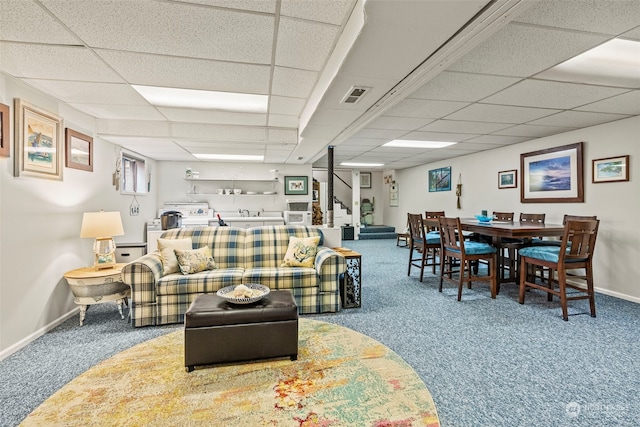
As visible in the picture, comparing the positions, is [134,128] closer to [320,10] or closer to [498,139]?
[320,10]

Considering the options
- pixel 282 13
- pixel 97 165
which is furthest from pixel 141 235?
pixel 282 13

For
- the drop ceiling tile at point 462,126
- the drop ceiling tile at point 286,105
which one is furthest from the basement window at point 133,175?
the drop ceiling tile at point 462,126

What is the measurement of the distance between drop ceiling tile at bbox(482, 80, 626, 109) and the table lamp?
4.20 meters

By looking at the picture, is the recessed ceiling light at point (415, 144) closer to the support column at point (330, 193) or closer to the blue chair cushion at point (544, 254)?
the support column at point (330, 193)

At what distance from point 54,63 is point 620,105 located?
5.56 meters

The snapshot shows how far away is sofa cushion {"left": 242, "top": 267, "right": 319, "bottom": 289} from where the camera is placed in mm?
2996

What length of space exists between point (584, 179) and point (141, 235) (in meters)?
7.50

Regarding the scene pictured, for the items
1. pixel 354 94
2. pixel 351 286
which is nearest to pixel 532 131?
pixel 354 94

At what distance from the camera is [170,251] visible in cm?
311

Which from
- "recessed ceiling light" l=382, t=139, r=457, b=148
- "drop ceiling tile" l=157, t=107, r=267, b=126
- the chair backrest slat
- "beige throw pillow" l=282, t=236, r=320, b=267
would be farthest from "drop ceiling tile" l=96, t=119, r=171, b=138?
the chair backrest slat

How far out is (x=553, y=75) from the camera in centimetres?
258

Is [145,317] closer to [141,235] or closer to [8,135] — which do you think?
[8,135]

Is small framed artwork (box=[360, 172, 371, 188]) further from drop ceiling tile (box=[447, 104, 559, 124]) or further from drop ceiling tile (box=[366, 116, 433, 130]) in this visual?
drop ceiling tile (box=[447, 104, 559, 124])

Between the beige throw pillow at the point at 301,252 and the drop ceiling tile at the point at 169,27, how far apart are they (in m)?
1.97
